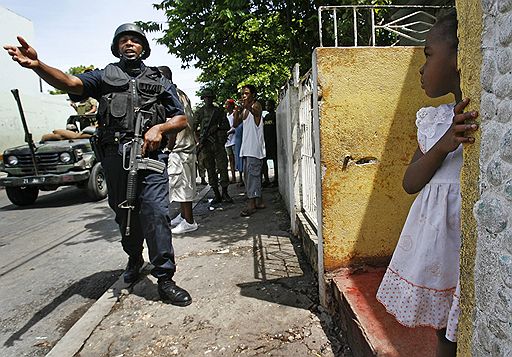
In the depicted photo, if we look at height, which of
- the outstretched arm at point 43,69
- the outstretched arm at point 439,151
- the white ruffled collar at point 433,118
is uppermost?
the outstretched arm at point 43,69

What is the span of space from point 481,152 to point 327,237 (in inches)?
61.4

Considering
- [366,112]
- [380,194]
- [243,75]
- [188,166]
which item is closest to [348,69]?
[366,112]

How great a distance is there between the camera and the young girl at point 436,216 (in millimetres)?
1457

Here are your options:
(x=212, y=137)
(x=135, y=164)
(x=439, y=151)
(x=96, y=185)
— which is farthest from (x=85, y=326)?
(x=96, y=185)

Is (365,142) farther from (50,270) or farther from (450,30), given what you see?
(50,270)

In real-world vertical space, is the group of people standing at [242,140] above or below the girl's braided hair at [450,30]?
below

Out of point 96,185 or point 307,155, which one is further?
point 96,185

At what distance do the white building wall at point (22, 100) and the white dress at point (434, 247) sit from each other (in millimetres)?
17428

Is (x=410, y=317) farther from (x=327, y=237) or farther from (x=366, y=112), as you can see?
(x=366, y=112)

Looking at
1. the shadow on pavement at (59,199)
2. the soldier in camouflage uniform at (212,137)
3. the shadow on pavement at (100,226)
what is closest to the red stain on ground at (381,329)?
the shadow on pavement at (100,226)

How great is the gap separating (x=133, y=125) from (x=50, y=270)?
2.18 meters

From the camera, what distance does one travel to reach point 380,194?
104 inches

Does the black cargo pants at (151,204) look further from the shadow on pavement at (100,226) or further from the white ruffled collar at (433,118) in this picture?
the shadow on pavement at (100,226)

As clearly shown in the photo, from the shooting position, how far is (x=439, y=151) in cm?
137
